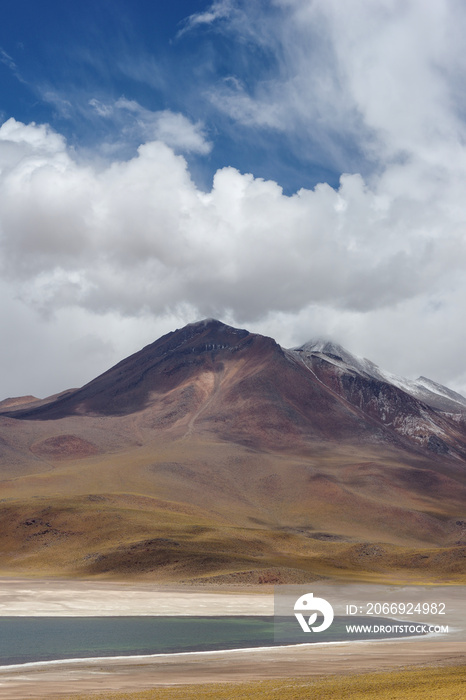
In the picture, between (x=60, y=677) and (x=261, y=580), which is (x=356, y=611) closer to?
(x=261, y=580)

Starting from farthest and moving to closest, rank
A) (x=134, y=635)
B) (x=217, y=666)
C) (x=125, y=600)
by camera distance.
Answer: (x=125, y=600) < (x=134, y=635) < (x=217, y=666)

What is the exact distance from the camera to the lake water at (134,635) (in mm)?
40094

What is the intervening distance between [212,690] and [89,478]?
516 feet

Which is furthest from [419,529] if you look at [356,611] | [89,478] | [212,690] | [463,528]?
[212,690]

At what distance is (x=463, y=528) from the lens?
18362 cm

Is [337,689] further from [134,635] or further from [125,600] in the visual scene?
[125,600]

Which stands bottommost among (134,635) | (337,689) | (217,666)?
(217,666)

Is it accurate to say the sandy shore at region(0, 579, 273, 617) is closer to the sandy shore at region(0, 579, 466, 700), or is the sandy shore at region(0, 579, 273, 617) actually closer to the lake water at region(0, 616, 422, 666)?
the lake water at region(0, 616, 422, 666)

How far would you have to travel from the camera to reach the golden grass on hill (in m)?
22.5

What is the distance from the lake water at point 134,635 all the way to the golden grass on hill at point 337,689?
524 inches

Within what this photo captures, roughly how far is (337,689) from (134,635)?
84.6 ft

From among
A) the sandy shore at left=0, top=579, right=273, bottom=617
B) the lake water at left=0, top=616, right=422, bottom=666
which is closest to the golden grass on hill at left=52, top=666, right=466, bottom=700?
the lake water at left=0, top=616, right=422, bottom=666

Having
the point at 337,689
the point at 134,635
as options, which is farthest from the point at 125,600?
the point at 337,689

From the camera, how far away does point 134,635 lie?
47.3 meters
